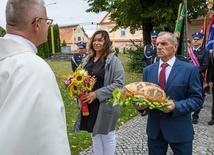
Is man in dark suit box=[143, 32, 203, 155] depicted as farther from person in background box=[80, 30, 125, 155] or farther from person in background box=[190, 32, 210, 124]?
person in background box=[190, 32, 210, 124]

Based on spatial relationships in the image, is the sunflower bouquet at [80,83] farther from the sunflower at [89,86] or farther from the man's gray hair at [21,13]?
the man's gray hair at [21,13]

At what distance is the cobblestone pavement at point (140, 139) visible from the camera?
16.2 feet

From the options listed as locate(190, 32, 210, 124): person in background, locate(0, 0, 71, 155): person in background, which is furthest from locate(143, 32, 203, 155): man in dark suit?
locate(190, 32, 210, 124): person in background

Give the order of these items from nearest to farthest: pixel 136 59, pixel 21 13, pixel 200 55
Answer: pixel 21 13 < pixel 200 55 < pixel 136 59

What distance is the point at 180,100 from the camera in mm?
2912

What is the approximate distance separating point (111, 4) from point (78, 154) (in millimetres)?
14093

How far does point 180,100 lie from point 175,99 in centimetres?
5

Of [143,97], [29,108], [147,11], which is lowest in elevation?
[143,97]

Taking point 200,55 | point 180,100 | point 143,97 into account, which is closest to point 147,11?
point 200,55

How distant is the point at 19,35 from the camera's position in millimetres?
1615

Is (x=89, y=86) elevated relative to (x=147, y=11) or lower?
lower

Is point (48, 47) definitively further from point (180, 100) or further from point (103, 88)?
point (180, 100)

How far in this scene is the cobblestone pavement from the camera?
493 cm

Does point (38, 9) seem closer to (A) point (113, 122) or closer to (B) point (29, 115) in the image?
(B) point (29, 115)
